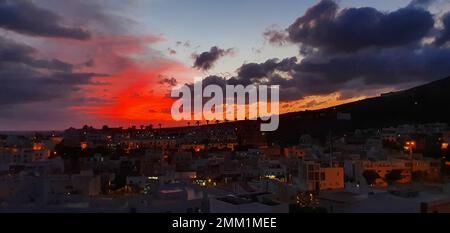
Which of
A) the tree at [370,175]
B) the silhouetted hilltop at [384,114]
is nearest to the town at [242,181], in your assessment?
the tree at [370,175]

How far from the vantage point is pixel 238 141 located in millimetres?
32469

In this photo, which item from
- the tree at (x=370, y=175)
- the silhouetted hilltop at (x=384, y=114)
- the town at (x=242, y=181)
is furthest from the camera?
the silhouetted hilltop at (x=384, y=114)

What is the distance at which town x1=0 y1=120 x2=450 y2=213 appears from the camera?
7949mm

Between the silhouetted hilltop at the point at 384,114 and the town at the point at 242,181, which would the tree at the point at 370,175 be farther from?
the silhouetted hilltop at the point at 384,114

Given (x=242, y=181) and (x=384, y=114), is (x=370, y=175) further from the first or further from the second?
(x=384, y=114)

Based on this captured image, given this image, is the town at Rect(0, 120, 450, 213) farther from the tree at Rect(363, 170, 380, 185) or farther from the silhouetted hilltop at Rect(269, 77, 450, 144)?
the silhouetted hilltop at Rect(269, 77, 450, 144)

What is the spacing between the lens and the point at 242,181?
12.4 metres

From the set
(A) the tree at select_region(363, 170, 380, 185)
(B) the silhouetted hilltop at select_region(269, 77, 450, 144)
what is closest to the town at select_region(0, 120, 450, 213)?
(A) the tree at select_region(363, 170, 380, 185)

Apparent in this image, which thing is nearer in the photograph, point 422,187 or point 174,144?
point 422,187

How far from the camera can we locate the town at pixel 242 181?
795cm
